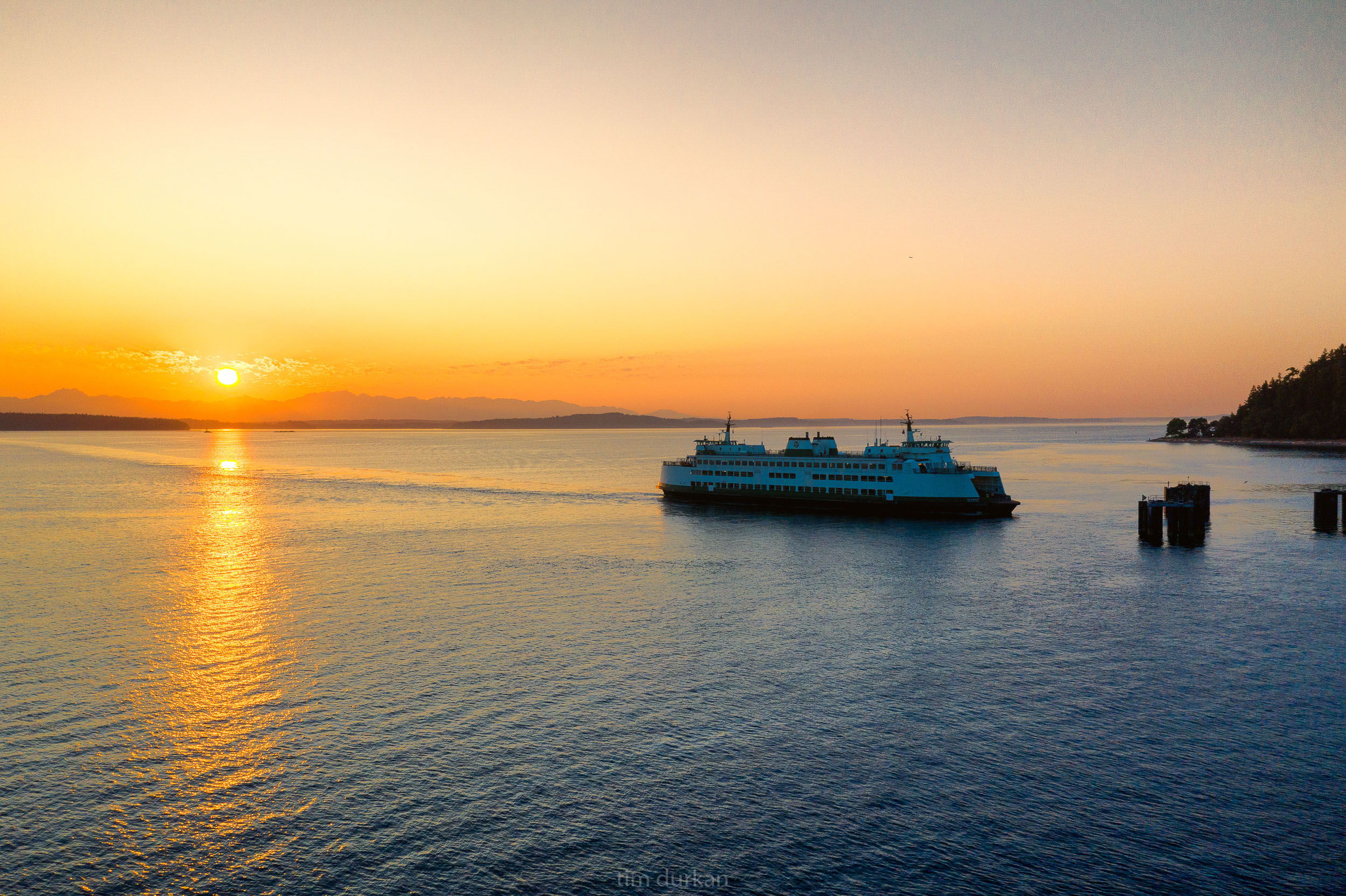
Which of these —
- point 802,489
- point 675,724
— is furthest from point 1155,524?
point 675,724

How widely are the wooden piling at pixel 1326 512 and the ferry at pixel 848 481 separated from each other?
26.1 meters

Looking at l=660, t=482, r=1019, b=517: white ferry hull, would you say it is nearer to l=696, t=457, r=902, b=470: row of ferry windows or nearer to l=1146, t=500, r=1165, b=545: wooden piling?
l=696, t=457, r=902, b=470: row of ferry windows

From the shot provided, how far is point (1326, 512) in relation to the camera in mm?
72938

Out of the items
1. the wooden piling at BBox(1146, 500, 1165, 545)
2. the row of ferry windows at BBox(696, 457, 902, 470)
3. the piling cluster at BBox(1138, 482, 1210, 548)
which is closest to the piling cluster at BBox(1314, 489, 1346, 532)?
the piling cluster at BBox(1138, 482, 1210, 548)

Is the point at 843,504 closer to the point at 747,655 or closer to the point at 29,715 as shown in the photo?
the point at 747,655

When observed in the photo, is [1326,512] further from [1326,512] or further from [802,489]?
[802,489]

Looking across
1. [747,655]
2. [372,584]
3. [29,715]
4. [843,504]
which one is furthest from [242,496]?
[747,655]

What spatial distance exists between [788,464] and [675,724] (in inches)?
2735

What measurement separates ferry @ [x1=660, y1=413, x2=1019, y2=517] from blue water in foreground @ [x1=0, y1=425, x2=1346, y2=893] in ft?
74.1

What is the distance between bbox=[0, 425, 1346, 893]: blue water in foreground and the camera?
19469 millimetres

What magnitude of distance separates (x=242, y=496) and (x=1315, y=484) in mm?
160612

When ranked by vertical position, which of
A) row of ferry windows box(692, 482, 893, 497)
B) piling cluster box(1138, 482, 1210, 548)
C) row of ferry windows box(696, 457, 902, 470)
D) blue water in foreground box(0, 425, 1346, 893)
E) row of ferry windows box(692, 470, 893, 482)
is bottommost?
blue water in foreground box(0, 425, 1346, 893)

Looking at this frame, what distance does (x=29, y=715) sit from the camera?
28.0 m

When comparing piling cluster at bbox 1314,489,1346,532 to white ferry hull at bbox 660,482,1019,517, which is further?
white ferry hull at bbox 660,482,1019,517
